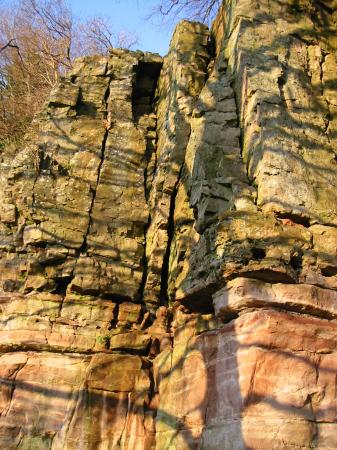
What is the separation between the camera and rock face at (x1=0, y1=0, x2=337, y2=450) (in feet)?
21.8

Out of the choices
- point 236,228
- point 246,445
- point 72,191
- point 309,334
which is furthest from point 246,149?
point 246,445

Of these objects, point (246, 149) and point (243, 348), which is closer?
point (243, 348)

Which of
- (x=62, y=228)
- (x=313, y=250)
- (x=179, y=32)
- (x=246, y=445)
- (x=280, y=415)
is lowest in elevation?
(x=246, y=445)

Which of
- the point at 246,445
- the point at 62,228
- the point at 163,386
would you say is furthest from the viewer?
the point at 62,228

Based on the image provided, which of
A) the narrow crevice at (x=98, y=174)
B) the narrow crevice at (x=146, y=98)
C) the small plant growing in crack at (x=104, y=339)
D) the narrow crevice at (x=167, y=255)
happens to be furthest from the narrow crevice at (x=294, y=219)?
the narrow crevice at (x=146, y=98)

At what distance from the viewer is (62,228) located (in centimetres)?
1029

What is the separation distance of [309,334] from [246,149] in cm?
347

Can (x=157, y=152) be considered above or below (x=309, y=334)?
above

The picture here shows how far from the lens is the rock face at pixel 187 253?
665 cm

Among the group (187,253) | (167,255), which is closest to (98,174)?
(167,255)

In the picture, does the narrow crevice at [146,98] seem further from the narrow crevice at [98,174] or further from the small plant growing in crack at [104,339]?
the small plant growing in crack at [104,339]

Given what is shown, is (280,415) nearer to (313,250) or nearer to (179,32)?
(313,250)

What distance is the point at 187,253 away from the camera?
914 centimetres

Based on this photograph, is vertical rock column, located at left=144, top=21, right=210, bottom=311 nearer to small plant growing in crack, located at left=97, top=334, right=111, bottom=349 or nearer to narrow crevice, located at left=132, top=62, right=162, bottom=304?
narrow crevice, located at left=132, top=62, right=162, bottom=304
